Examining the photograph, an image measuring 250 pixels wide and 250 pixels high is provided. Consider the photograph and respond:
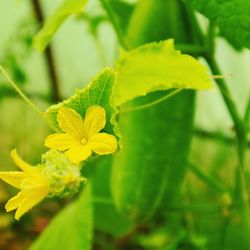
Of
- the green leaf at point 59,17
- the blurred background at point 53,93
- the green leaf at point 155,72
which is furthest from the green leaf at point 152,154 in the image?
the blurred background at point 53,93

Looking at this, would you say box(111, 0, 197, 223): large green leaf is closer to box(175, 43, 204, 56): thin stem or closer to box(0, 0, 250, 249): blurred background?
box(175, 43, 204, 56): thin stem

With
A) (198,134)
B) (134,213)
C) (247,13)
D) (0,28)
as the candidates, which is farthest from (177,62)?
(0,28)

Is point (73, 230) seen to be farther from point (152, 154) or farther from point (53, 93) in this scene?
point (53, 93)

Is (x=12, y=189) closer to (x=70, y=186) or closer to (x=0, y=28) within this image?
(x=0, y=28)

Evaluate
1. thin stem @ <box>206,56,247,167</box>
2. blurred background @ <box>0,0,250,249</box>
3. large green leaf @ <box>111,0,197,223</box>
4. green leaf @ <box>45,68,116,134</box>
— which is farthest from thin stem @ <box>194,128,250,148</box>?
green leaf @ <box>45,68,116,134</box>

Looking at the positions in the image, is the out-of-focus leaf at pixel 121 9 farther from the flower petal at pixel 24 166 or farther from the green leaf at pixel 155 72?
the flower petal at pixel 24 166

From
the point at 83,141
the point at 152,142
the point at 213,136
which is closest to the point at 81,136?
the point at 83,141
